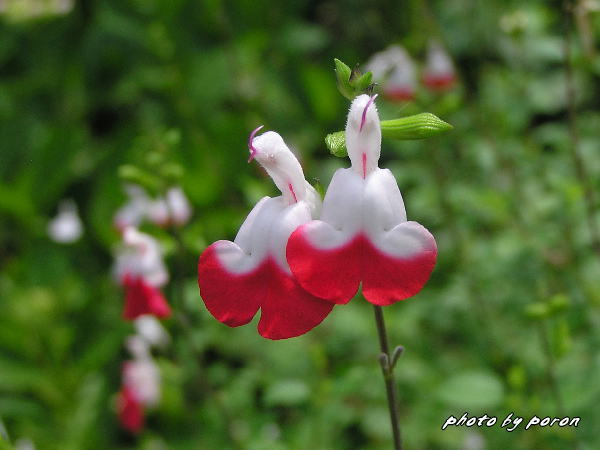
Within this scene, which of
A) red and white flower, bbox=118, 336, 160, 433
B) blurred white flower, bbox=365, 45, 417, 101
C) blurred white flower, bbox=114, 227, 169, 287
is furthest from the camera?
blurred white flower, bbox=365, 45, 417, 101

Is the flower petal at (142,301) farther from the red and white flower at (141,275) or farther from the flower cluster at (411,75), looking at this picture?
the flower cluster at (411,75)

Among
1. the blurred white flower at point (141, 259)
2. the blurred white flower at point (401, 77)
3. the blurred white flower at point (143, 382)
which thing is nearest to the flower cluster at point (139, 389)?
the blurred white flower at point (143, 382)

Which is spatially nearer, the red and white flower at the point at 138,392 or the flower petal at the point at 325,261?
the flower petal at the point at 325,261

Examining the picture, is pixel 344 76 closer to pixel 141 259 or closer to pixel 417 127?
pixel 417 127

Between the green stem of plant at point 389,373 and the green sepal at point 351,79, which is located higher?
the green sepal at point 351,79

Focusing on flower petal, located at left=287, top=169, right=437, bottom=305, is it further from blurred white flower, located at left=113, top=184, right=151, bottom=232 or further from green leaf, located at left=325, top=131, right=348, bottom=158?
blurred white flower, located at left=113, top=184, right=151, bottom=232

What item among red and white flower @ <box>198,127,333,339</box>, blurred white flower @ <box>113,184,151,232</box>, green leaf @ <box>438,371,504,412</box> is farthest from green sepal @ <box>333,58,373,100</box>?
blurred white flower @ <box>113,184,151,232</box>

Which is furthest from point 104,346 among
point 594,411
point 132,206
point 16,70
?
point 16,70

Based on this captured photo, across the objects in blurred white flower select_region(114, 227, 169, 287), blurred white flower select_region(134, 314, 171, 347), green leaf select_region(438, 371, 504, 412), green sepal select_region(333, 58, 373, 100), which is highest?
blurred white flower select_region(134, 314, 171, 347)
